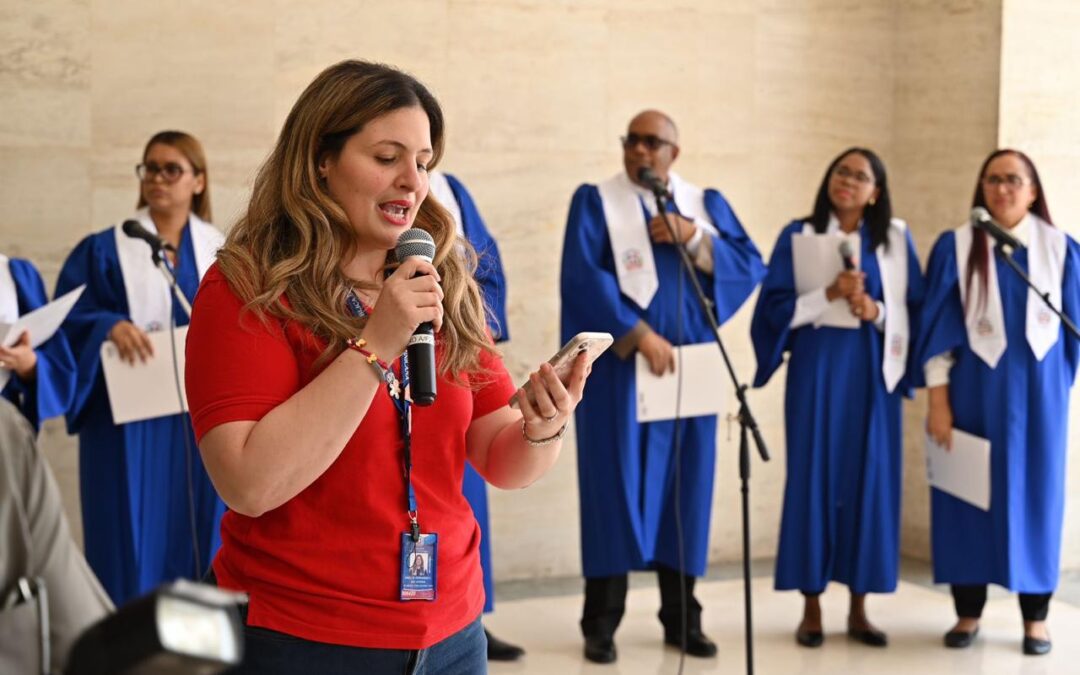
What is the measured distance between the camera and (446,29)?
22.5 feet

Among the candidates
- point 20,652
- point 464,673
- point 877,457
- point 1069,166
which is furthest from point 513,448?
point 1069,166

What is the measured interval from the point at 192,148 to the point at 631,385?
1.98m

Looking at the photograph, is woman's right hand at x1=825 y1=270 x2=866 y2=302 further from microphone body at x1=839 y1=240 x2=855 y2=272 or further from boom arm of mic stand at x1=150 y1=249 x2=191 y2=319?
boom arm of mic stand at x1=150 y1=249 x2=191 y2=319

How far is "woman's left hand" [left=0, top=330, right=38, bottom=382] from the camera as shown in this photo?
192 inches

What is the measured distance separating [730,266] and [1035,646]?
6.52ft

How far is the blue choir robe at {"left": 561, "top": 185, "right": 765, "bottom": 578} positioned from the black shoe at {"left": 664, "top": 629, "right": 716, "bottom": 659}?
249 mm

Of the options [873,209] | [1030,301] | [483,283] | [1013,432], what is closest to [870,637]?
[1013,432]

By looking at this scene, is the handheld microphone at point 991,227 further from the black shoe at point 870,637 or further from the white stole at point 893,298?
the black shoe at point 870,637

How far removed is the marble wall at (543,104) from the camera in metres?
6.30

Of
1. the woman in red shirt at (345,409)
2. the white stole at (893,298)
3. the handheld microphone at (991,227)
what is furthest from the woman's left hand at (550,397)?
the white stole at (893,298)

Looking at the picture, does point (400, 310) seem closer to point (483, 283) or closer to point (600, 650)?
point (483, 283)

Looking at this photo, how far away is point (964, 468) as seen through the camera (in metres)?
5.76

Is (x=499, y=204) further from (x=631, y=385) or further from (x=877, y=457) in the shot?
(x=877, y=457)

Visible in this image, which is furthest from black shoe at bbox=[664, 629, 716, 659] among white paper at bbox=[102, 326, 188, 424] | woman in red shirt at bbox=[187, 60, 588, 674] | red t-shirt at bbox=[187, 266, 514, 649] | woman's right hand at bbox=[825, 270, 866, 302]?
red t-shirt at bbox=[187, 266, 514, 649]
